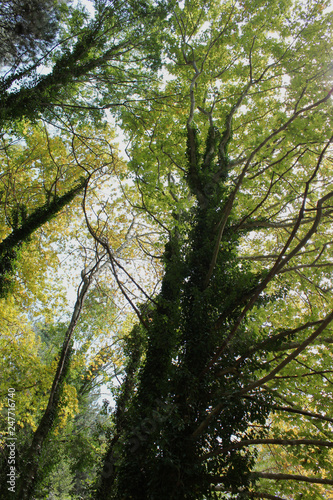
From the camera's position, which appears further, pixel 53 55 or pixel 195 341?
pixel 53 55

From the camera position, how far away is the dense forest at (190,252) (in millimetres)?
2781

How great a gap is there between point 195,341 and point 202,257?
142cm

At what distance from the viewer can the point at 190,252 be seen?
4383 millimetres

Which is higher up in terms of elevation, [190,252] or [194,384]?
[190,252]

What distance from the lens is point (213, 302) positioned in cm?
359

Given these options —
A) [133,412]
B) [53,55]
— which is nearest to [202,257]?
[133,412]

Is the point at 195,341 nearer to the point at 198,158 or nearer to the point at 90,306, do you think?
the point at 198,158

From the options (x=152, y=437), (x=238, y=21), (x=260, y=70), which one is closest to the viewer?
(x=152, y=437)

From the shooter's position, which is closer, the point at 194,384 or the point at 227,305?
the point at 194,384

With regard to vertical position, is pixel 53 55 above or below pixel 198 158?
above

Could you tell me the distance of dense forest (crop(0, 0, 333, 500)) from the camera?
278 centimetres

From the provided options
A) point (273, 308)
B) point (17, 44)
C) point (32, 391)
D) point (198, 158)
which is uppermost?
point (17, 44)

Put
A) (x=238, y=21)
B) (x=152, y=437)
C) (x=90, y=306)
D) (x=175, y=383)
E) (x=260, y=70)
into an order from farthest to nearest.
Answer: (x=90, y=306), (x=260, y=70), (x=238, y=21), (x=175, y=383), (x=152, y=437)

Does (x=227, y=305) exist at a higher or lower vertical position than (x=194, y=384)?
higher
